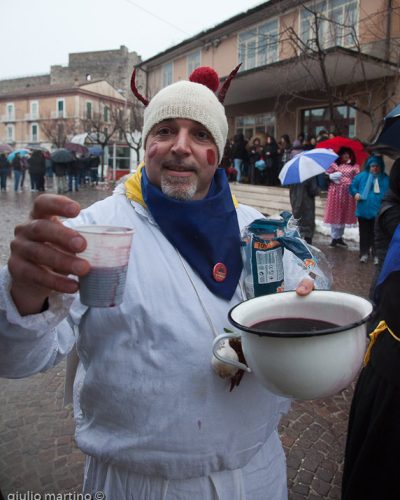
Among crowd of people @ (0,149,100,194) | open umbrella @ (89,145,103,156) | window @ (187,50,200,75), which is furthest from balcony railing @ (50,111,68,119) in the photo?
window @ (187,50,200,75)

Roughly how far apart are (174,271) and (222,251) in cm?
20

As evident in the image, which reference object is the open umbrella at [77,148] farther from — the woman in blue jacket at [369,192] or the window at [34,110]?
the window at [34,110]

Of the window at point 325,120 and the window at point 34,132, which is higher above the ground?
the window at point 34,132

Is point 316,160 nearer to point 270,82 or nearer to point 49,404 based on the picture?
point 49,404

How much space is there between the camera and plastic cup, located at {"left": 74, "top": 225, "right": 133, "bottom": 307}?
966mm

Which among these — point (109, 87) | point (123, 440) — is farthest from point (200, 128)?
point (109, 87)

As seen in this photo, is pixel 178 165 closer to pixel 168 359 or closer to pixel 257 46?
pixel 168 359

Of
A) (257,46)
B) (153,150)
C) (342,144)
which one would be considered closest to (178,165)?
(153,150)

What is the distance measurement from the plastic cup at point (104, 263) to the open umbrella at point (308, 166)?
24.5 ft

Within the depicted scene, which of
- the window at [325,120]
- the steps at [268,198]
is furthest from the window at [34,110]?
the steps at [268,198]

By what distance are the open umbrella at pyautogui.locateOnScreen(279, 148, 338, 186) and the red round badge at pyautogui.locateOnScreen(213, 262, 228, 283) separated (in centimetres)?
691

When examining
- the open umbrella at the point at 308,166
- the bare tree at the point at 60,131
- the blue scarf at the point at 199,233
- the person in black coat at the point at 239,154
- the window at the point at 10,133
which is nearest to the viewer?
the blue scarf at the point at 199,233

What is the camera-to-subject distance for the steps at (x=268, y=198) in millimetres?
13734

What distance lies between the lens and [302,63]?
11.9m
